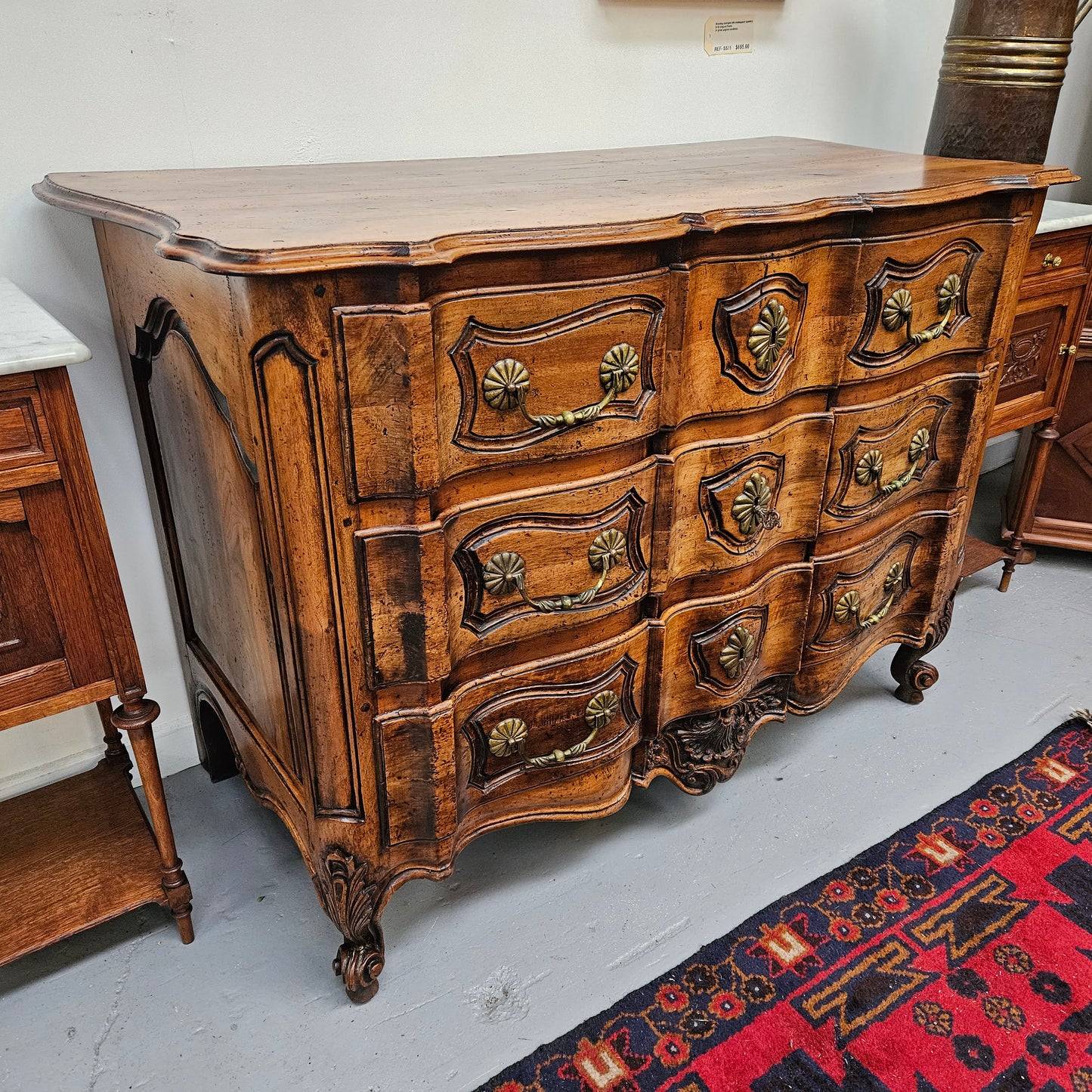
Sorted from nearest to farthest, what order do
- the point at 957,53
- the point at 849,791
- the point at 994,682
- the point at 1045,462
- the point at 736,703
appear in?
the point at 736,703, the point at 849,791, the point at 957,53, the point at 994,682, the point at 1045,462

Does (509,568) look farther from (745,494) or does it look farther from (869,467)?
(869,467)

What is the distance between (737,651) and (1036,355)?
1.45m

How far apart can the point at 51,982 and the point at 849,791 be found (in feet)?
5.00

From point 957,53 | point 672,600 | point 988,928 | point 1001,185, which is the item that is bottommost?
point 988,928

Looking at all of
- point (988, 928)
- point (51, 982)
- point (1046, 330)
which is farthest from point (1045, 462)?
point (51, 982)

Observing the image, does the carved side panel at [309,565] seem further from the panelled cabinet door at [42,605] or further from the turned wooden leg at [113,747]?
the turned wooden leg at [113,747]

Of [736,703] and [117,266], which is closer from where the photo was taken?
[117,266]

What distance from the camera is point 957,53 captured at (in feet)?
6.95

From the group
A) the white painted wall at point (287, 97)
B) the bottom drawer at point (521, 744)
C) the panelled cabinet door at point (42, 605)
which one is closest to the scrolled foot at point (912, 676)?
the bottom drawer at point (521, 744)

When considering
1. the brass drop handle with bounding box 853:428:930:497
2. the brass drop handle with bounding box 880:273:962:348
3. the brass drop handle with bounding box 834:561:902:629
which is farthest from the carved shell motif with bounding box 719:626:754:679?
the brass drop handle with bounding box 880:273:962:348

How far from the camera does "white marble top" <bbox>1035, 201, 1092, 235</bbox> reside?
2.17 meters

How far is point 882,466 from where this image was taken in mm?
1679

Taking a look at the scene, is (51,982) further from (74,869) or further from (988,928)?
(988,928)

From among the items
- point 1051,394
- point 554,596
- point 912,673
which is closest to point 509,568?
point 554,596
